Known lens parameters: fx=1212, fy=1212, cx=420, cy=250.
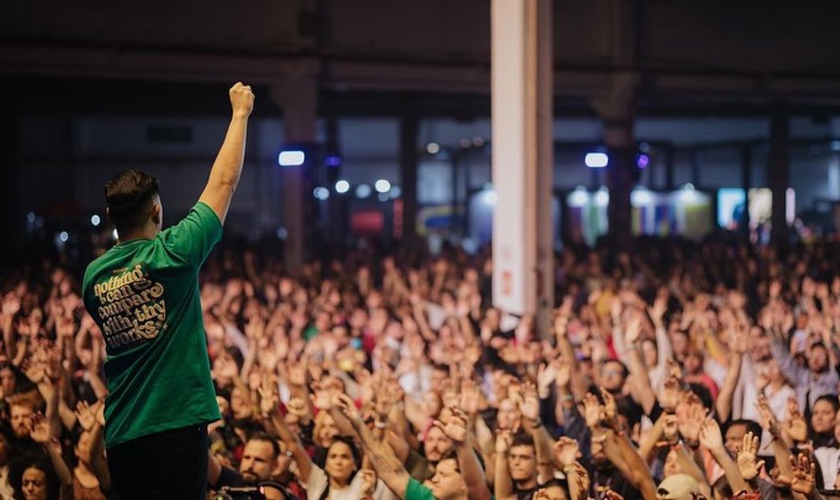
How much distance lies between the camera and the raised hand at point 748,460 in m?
5.32

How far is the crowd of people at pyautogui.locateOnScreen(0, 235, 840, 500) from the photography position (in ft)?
19.9

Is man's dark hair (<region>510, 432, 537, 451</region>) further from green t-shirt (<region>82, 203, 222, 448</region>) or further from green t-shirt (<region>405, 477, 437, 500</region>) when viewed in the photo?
green t-shirt (<region>82, 203, 222, 448</region>)

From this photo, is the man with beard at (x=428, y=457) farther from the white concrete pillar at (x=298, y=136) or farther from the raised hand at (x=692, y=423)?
the white concrete pillar at (x=298, y=136)

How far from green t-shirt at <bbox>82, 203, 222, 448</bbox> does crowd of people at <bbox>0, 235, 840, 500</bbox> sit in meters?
0.27

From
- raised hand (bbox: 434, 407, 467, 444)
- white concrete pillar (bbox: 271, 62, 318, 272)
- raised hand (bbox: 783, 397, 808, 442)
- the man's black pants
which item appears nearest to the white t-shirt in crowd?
raised hand (bbox: 434, 407, 467, 444)

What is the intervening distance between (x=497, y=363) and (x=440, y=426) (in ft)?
11.3

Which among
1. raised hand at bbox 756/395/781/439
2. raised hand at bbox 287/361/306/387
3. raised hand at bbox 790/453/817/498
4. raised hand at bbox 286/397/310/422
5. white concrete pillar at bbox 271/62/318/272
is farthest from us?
white concrete pillar at bbox 271/62/318/272

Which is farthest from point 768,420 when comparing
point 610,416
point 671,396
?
point 671,396

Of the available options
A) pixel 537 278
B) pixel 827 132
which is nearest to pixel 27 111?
pixel 537 278

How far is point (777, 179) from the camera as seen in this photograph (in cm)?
2808

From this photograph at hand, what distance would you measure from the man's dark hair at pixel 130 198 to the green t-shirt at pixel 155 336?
3.5 inches

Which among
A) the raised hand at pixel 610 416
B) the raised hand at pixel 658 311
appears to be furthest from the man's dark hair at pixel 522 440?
the raised hand at pixel 658 311

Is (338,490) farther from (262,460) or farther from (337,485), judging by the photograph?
(262,460)

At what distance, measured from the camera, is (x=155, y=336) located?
137 inches
